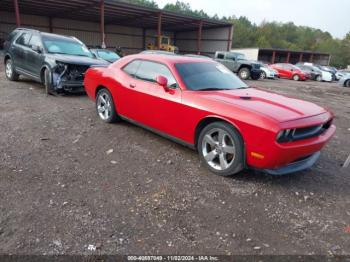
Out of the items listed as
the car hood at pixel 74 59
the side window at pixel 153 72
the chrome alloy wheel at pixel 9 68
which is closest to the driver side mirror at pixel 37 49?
the car hood at pixel 74 59

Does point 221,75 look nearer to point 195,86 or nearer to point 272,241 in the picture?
point 195,86

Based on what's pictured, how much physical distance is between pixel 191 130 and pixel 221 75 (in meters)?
1.33

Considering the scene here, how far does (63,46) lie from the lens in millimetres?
9133

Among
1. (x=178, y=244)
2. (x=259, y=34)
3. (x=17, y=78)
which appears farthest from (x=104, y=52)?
(x=259, y=34)

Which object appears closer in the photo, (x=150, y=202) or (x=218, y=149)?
(x=150, y=202)

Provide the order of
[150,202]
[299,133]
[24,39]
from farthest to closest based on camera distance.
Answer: [24,39]
[299,133]
[150,202]

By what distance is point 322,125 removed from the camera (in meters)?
4.18

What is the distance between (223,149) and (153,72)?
6.24ft

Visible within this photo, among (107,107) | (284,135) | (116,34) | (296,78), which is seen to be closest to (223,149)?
(284,135)

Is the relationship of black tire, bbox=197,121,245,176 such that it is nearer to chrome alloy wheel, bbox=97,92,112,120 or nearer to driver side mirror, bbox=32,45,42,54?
chrome alloy wheel, bbox=97,92,112,120

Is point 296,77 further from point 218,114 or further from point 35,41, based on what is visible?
point 218,114

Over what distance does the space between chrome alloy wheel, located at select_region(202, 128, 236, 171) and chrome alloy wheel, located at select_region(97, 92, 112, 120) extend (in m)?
2.54

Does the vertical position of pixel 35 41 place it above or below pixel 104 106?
above

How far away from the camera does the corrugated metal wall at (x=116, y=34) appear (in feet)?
104
